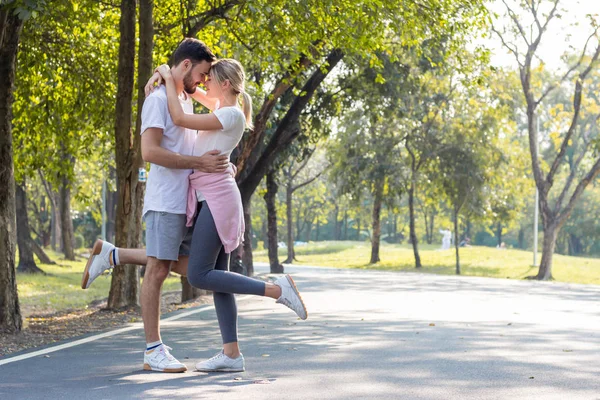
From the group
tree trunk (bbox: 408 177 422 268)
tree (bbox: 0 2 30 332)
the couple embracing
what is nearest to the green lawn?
tree trunk (bbox: 408 177 422 268)

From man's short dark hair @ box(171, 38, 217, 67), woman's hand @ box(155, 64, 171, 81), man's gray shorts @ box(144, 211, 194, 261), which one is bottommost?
man's gray shorts @ box(144, 211, 194, 261)

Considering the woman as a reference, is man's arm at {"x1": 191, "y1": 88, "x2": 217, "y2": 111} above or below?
above

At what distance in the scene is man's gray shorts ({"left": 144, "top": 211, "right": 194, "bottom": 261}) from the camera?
6766 mm

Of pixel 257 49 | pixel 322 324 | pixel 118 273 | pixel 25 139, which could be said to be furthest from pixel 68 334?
pixel 25 139

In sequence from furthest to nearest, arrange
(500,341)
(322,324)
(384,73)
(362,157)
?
(362,157), (384,73), (322,324), (500,341)

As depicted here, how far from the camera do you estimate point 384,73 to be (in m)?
25.2

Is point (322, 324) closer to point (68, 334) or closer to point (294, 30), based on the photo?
point (68, 334)

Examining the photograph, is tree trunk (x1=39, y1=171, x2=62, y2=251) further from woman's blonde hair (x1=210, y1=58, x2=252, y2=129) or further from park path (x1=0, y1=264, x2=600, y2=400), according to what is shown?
woman's blonde hair (x1=210, y1=58, x2=252, y2=129)

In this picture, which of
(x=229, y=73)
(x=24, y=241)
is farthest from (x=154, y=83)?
(x=24, y=241)

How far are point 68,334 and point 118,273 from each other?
3.64 meters

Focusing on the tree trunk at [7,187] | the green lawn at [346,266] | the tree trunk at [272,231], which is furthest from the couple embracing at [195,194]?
the tree trunk at [272,231]

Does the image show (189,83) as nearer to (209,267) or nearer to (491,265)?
(209,267)

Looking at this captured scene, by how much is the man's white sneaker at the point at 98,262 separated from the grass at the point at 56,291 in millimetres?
9626

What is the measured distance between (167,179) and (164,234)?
35cm
